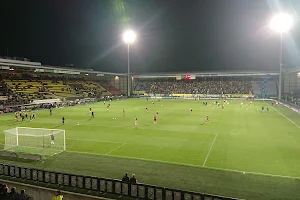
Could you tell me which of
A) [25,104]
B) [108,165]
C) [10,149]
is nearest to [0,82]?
[25,104]

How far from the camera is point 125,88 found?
340 ft

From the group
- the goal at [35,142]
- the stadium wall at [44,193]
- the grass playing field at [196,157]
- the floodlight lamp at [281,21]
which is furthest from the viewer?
the floodlight lamp at [281,21]

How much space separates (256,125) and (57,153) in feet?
79.5

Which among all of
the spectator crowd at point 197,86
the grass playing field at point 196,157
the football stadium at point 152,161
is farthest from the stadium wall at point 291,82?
the grass playing field at point 196,157

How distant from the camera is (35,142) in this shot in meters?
21.2

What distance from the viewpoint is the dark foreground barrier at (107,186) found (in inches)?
432

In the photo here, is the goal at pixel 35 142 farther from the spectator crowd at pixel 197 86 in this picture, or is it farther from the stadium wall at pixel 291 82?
the spectator crowd at pixel 197 86

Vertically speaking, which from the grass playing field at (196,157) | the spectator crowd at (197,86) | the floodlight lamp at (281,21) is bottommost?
the grass playing field at (196,157)

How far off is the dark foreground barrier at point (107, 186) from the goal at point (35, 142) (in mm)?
5079

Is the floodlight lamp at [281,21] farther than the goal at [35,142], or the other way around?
the floodlight lamp at [281,21]

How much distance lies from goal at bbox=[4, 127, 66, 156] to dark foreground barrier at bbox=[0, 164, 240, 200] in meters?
5.08

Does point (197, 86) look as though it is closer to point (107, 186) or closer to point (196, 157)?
point (196, 157)

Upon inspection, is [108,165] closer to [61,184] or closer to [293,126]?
[61,184]

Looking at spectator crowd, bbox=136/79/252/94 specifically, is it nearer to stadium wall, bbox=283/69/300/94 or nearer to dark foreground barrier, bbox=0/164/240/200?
stadium wall, bbox=283/69/300/94
